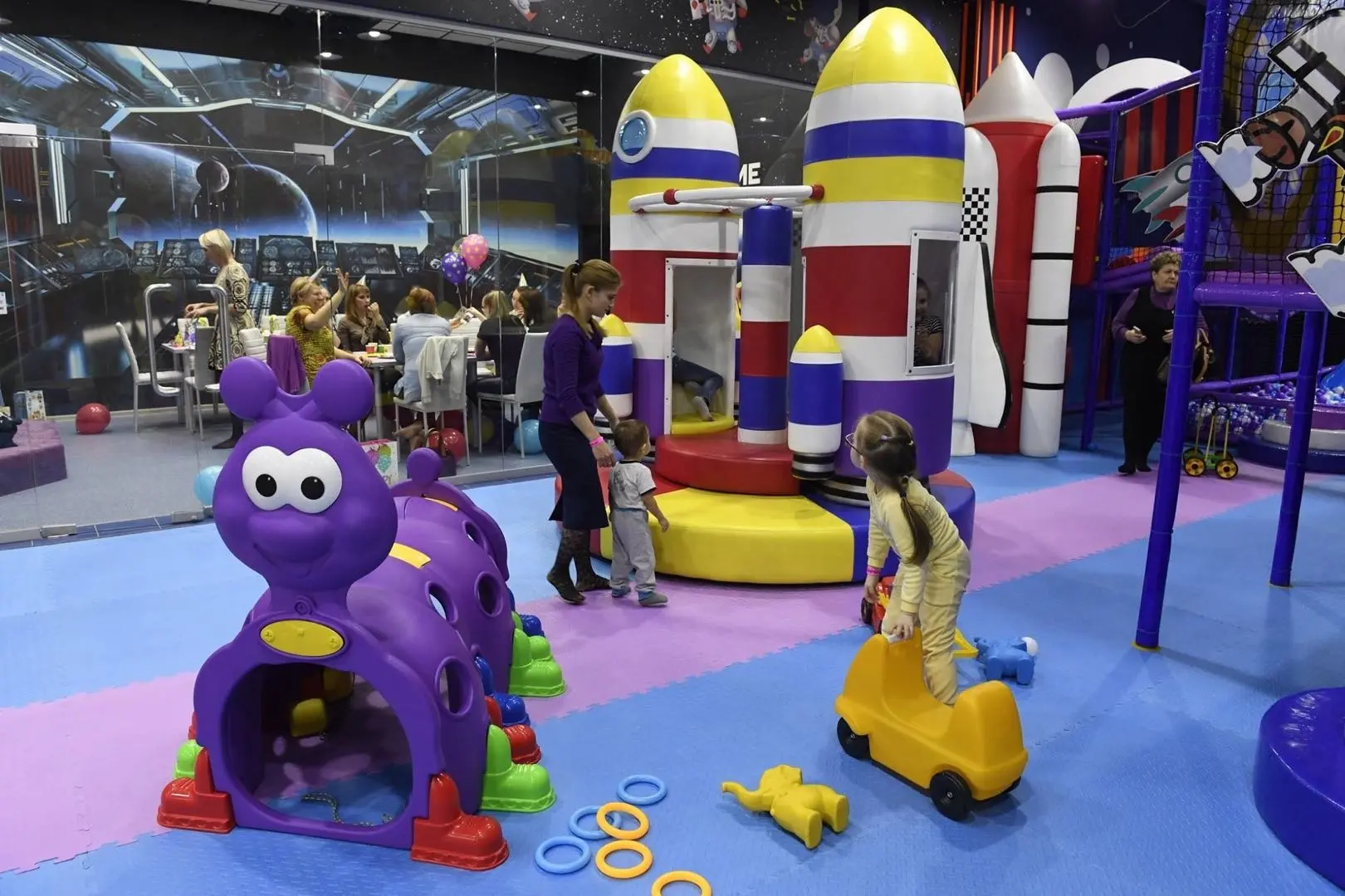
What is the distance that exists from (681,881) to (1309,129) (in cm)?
315

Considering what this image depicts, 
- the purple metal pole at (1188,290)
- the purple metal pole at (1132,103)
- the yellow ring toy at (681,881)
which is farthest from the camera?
the purple metal pole at (1132,103)

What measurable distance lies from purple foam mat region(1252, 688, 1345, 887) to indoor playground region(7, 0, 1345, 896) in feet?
0.04

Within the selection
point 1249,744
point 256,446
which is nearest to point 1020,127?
point 1249,744

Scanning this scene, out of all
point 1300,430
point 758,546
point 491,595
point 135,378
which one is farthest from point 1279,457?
point 135,378

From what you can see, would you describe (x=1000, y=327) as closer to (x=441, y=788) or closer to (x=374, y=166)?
(x=374, y=166)

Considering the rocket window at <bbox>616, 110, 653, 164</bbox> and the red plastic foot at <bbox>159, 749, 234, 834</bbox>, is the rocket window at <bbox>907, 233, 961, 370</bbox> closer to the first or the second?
the rocket window at <bbox>616, 110, 653, 164</bbox>

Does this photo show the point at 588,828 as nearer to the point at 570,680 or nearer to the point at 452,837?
the point at 452,837

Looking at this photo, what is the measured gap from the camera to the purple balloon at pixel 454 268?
830 cm

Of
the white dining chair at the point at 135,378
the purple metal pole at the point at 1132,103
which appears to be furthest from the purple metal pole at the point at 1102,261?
the white dining chair at the point at 135,378

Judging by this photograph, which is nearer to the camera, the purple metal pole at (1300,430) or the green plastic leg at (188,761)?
the green plastic leg at (188,761)

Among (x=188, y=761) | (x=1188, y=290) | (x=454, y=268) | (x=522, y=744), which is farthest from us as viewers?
(x=454, y=268)

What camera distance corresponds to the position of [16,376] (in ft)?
21.2

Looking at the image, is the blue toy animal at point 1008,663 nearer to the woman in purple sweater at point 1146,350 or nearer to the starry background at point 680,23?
the woman in purple sweater at point 1146,350

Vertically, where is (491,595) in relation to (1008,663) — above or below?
above
